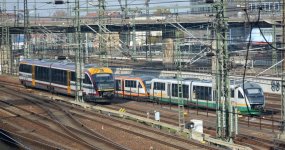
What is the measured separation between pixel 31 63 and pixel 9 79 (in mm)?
13362

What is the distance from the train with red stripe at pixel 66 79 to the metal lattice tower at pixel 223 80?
40.0 feet

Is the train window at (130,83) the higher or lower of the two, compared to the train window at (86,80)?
lower

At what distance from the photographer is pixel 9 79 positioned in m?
50.3

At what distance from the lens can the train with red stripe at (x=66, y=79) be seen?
1185 inches

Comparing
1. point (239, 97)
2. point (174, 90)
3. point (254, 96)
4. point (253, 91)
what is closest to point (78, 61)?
point (174, 90)

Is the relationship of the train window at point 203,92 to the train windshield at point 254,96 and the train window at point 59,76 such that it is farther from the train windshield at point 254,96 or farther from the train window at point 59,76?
the train window at point 59,76

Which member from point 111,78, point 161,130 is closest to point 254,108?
point 161,130

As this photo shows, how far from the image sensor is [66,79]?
32.6 metres

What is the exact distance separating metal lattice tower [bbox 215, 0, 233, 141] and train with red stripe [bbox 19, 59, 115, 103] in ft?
40.0

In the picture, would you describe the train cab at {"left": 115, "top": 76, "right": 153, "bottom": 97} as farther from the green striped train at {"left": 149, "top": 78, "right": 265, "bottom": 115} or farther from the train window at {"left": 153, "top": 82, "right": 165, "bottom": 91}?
the train window at {"left": 153, "top": 82, "right": 165, "bottom": 91}

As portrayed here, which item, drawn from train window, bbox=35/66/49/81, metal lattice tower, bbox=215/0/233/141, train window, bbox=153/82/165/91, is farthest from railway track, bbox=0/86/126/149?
train window, bbox=153/82/165/91

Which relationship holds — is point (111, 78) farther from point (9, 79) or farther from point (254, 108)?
point (9, 79)

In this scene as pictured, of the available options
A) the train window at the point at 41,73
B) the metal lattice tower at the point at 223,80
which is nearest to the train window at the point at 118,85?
the train window at the point at 41,73

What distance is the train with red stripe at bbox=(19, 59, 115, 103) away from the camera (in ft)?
98.7
